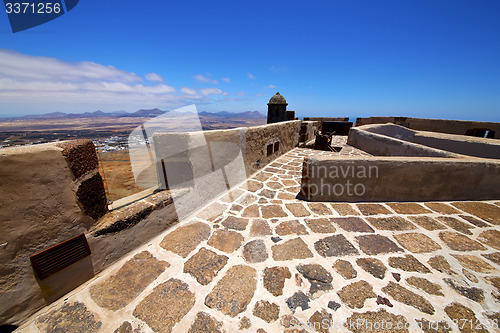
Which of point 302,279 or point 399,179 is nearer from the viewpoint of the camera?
point 302,279

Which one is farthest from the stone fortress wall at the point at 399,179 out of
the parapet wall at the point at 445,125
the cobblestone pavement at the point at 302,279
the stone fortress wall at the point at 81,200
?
the parapet wall at the point at 445,125

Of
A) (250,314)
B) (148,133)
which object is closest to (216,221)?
(250,314)

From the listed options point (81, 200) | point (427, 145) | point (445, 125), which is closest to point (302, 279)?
point (81, 200)

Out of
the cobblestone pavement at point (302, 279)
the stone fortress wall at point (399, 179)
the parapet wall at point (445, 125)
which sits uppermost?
the parapet wall at point (445, 125)

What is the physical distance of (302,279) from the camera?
184 centimetres

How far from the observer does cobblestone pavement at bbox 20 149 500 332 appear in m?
1.48

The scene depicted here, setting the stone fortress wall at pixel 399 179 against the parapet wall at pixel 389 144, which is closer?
the stone fortress wall at pixel 399 179

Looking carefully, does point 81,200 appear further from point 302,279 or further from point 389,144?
A: point 389,144

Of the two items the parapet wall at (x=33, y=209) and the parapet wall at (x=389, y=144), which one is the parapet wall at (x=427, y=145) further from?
the parapet wall at (x=33, y=209)

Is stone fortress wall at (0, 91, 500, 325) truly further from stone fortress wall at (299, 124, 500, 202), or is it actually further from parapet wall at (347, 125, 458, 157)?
parapet wall at (347, 125, 458, 157)

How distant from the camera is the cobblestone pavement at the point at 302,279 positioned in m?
1.48

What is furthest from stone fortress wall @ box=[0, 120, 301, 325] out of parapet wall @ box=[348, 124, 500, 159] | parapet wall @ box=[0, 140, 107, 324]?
parapet wall @ box=[348, 124, 500, 159]

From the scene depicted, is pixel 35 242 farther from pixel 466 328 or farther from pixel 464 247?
pixel 464 247

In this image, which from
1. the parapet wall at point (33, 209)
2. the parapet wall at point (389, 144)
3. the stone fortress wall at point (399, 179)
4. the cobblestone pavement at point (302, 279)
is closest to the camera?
the parapet wall at point (33, 209)
